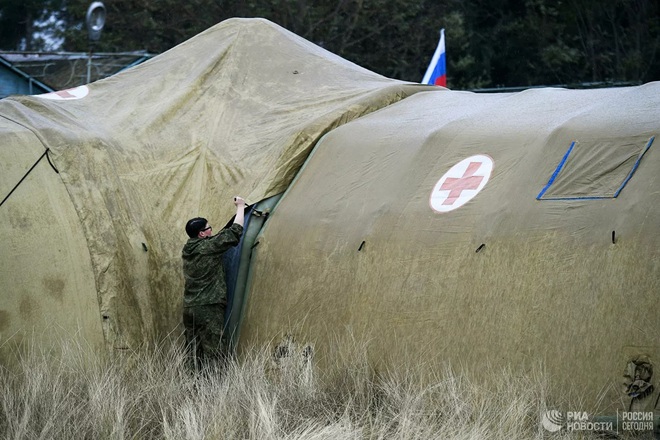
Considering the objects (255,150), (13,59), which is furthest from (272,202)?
(13,59)

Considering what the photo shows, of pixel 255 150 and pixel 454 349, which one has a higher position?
pixel 255 150

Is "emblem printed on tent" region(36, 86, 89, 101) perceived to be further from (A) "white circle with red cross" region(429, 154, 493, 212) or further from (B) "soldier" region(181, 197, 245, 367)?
(A) "white circle with red cross" region(429, 154, 493, 212)

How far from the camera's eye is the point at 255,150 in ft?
31.8

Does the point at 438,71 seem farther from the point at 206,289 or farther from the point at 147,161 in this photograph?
the point at 206,289

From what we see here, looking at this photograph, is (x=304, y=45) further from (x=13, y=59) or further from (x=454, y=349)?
(x=13, y=59)

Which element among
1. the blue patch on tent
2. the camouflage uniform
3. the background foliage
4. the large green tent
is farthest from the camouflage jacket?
the background foliage

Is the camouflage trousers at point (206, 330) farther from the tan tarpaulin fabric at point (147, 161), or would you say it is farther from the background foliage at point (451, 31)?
the background foliage at point (451, 31)

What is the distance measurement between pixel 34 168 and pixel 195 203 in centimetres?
147

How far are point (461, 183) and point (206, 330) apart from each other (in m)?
2.43

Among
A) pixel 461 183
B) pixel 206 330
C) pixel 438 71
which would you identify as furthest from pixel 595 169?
pixel 438 71

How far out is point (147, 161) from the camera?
955 cm

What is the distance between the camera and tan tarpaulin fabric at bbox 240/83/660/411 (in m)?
6.88

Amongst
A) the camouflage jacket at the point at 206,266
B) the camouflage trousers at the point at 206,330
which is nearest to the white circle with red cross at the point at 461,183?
the camouflage jacket at the point at 206,266

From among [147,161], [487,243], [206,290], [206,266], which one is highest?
[487,243]
